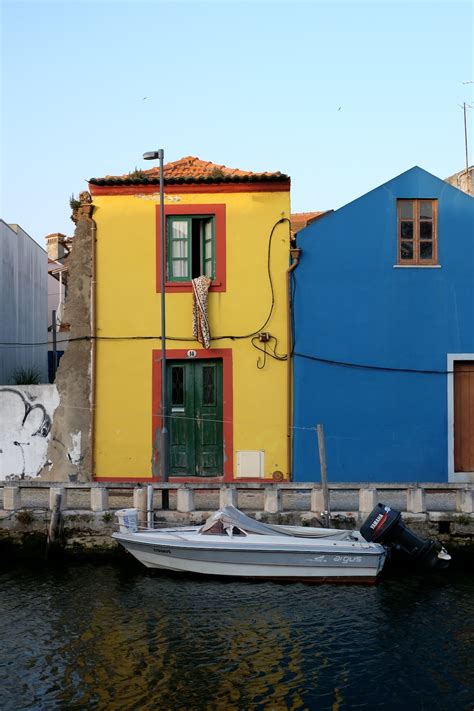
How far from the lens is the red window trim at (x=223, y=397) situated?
21.1 meters

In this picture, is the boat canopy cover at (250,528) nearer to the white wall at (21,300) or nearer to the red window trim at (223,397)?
the red window trim at (223,397)

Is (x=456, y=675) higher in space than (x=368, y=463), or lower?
lower

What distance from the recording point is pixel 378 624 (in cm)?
1322

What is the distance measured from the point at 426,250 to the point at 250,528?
8.98m

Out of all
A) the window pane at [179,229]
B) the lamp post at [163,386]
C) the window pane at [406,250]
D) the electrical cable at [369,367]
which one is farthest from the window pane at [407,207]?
the lamp post at [163,386]

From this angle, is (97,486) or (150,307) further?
(150,307)

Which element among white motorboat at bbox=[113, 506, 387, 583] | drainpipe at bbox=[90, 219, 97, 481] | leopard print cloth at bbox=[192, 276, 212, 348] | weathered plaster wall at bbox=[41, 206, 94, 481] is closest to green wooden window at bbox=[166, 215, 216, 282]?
leopard print cloth at bbox=[192, 276, 212, 348]

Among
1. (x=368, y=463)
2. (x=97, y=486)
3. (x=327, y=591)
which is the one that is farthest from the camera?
(x=368, y=463)

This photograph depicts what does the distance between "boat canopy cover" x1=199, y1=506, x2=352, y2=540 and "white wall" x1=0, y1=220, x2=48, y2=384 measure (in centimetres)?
1419

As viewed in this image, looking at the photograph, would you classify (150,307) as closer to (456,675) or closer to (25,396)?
(25,396)

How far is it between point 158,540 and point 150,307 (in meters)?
7.11

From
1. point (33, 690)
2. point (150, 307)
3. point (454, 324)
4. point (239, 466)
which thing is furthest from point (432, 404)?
point (33, 690)

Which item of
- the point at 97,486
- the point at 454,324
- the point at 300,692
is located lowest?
the point at 300,692

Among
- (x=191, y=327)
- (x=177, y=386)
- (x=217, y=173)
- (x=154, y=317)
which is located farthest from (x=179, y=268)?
(x=177, y=386)
